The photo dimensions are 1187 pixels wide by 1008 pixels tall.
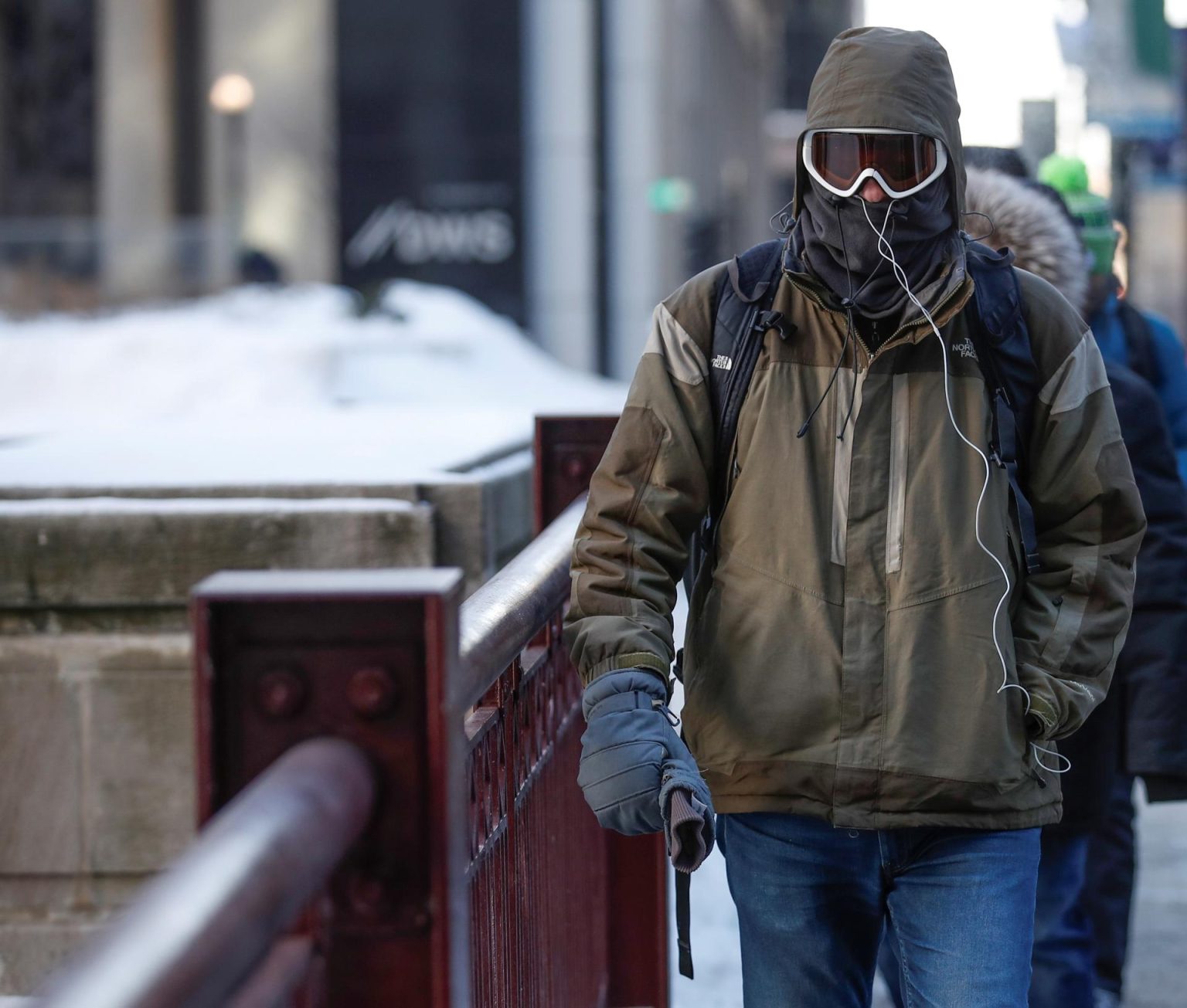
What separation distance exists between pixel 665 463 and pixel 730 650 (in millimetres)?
299

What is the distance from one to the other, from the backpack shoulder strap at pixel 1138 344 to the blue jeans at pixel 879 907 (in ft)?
7.12

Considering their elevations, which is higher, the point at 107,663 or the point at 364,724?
the point at 364,724

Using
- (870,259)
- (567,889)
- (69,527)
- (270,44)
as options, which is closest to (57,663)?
(69,527)

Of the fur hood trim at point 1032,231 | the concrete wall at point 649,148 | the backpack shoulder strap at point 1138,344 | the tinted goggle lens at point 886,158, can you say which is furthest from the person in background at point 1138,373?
the concrete wall at point 649,148

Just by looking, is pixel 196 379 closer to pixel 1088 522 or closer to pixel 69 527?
pixel 69 527

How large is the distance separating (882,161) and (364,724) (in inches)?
54.0

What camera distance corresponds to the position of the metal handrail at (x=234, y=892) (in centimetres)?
107

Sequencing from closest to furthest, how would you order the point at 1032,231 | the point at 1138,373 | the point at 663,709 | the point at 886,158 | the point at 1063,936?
the point at 663,709 → the point at 886,158 → the point at 1032,231 → the point at 1063,936 → the point at 1138,373

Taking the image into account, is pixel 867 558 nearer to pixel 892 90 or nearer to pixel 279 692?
pixel 892 90

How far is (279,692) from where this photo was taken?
60.3 inches

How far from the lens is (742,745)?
2.49 meters

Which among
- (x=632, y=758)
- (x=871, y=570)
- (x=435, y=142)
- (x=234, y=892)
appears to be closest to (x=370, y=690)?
(x=234, y=892)

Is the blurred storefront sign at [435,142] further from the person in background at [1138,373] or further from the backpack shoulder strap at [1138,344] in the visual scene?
the backpack shoulder strap at [1138,344]

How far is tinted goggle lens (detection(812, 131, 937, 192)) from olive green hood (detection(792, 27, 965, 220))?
3 centimetres
